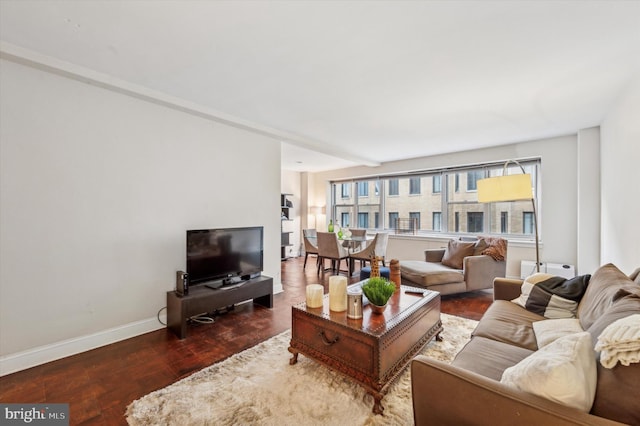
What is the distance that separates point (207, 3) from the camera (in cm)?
157

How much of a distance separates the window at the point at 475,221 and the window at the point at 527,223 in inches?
25.5

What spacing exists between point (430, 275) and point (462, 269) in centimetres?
70

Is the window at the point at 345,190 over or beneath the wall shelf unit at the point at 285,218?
over

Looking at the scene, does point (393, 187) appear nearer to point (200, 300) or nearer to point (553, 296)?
point (553, 296)

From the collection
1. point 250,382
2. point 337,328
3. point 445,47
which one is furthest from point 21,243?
point 445,47

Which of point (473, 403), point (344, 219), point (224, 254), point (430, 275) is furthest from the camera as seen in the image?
point (344, 219)

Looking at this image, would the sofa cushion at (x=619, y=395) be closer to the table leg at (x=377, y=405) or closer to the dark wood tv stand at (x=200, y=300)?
the table leg at (x=377, y=405)

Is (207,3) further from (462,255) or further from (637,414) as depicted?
(462,255)

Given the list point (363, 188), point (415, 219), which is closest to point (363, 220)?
point (363, 188)

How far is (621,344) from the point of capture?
3.04 ft

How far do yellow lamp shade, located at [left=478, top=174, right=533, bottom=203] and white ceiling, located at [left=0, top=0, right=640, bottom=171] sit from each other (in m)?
0.87

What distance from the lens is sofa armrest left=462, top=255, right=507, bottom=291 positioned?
12.2 feet

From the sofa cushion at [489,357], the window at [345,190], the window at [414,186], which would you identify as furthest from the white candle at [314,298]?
the window at [345,190]

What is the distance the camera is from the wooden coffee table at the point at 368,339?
5.48ft
